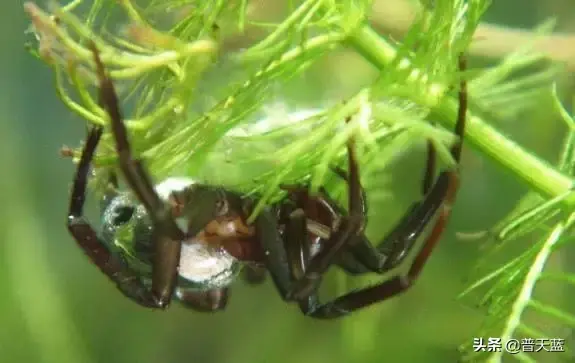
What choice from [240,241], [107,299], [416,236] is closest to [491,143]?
[416,236]

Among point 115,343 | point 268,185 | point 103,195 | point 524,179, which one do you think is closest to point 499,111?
point 524,179

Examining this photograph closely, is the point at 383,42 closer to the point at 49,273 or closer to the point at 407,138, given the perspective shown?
the point at 407,138

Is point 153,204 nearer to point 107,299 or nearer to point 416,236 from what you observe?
point 416,236

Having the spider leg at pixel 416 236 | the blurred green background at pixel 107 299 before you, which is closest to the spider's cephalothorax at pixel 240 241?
the spider leg at pixel 416 236

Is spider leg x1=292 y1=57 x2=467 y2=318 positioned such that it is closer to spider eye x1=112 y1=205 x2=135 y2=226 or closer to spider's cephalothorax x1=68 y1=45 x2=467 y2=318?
spider's cephalothorax x1=68 y1=45 x2=467 y2=318

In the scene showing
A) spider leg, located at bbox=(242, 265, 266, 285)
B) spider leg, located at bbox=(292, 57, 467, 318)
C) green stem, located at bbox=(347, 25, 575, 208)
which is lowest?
spider leg, located at bbox=(242, 265, 266, 285)

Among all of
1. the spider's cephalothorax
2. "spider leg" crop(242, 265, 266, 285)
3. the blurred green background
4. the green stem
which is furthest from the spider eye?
the blurred green background
